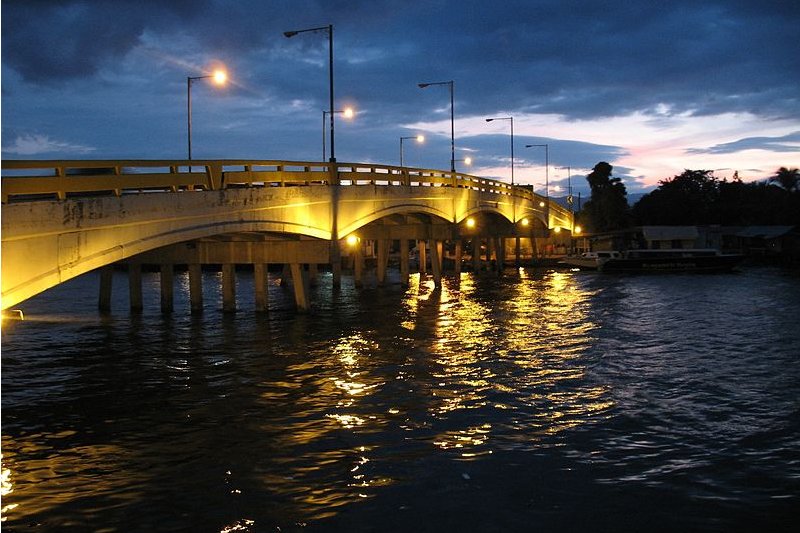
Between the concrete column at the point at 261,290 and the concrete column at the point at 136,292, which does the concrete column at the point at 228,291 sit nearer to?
the concrete column at the point at 261,290

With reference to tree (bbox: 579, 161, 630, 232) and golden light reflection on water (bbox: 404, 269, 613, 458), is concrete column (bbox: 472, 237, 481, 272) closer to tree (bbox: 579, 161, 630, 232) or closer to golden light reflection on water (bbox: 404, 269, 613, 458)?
golden light reflection on water (bbox: 404, 269, 613, 458)

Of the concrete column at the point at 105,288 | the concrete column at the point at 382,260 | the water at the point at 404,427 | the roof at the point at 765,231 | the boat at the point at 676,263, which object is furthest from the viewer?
the roof at the point at 765,231

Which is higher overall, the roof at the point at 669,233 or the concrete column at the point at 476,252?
the roof at the point at 669,233

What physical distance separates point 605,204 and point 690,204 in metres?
11.1

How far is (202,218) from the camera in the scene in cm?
2741

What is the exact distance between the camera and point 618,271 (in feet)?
242

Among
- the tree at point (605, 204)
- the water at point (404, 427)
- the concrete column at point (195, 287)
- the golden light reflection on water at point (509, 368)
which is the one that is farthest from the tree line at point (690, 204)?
the concrete column at point (195, 287)

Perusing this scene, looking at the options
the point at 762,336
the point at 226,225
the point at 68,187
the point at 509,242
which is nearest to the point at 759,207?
the point at 509,242

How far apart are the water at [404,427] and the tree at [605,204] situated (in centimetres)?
7407

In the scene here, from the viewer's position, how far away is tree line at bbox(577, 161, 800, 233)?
10025 cm

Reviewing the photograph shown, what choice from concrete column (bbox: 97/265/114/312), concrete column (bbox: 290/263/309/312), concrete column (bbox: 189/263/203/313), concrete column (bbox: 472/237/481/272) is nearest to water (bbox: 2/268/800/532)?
concrete column (bbox: 189/263/203/313)

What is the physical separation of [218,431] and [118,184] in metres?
9.64

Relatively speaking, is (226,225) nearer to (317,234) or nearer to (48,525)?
(317,234)

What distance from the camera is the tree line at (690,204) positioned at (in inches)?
3947
